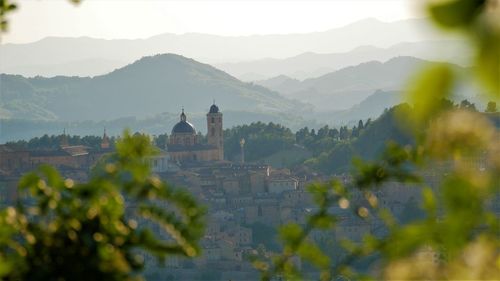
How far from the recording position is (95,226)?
182 cm

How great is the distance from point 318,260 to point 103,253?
0.29 meters

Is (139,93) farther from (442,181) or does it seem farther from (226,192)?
(442,181)

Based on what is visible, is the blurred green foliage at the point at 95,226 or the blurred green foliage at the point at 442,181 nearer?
the blurred green foliage at the point at 442,181

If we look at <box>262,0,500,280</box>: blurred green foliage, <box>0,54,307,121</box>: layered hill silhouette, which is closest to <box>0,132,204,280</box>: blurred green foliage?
<box>262,0,500,280</box>: blurred green foliage

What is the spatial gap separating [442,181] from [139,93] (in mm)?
157626

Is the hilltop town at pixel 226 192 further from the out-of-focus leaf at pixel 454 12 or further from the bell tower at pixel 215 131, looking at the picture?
the out-of-focus leaf at pixel 454 12

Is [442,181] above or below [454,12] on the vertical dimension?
below

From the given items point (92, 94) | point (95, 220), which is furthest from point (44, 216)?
point (92, 94)

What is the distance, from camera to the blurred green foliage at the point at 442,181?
1.15 metres

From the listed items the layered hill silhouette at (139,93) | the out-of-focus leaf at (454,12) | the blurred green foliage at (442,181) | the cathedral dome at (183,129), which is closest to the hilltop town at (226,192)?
the cathedral dome at (183,129)

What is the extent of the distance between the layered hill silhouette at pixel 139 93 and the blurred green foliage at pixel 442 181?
142768 millimetres

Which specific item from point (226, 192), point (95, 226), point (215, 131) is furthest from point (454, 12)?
point (215, 131)

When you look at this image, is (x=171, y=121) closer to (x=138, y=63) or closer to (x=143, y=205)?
(x=138, y=63)

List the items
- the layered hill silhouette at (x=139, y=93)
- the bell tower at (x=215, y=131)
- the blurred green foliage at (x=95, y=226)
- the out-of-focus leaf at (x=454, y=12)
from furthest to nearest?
the layered hill silhouette at (x=139, y=93) < the bell tower at (x=215, y=131) < the blurred green foliage at (x=95, y=226) < the out-of-focus leaf at (x=454, y=12)
